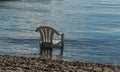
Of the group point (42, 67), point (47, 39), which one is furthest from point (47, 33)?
point (42, 67)

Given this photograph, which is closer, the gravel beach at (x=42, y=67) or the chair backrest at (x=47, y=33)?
the gravel beach at (x=42, y=67)

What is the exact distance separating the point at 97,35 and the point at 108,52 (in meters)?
7.91

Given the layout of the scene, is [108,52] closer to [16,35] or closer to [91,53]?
[91,53]

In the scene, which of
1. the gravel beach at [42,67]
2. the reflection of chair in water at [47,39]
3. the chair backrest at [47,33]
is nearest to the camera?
the gravel beach at [42,67]

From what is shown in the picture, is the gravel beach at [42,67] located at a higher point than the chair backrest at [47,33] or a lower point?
lower

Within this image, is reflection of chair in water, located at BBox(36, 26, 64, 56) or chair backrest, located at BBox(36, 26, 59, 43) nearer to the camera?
reflection of chair in water, located at BBox(36, 26, 64, 56)

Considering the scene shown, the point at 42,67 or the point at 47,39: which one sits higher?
the point at 47,39

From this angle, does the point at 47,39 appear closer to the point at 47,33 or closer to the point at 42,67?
the point at 47,33

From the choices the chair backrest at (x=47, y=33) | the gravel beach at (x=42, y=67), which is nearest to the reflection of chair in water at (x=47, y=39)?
the chair backrest at (x=47, y=33)

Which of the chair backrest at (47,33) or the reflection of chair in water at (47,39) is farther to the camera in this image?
the chair backrest at (47,33)

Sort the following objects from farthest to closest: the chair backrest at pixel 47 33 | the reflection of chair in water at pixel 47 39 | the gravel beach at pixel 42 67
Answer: the chair backrest at pixel 47 33
the reflection of chair in water at pixel 47 39
the gravel beach at pixel 42 67

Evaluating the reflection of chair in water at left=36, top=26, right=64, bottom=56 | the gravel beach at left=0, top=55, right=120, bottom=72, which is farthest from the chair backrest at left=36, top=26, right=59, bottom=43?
the gravel beach at left=0, top=55, right=120, bottom=72

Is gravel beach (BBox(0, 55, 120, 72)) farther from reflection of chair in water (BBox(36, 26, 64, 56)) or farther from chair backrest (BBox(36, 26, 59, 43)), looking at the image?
chair backrest (BBox(36, 26, 59, 43))

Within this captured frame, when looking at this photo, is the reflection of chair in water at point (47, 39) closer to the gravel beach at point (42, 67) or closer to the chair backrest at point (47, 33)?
the chair backrest at point (47, 33)
